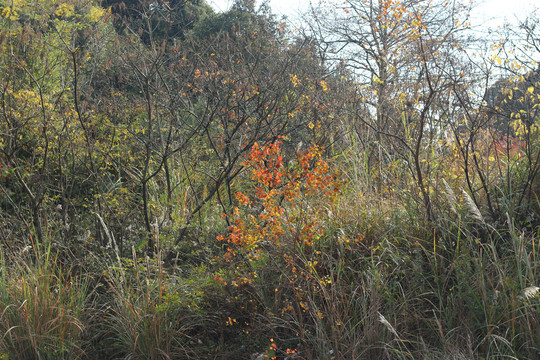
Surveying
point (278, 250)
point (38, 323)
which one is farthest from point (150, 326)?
point (278, 250)

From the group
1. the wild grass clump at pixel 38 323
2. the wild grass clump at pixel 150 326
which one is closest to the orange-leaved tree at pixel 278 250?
the wild grass clump at pixel 150 326

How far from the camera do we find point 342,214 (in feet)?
12.9

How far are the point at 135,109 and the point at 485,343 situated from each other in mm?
6046

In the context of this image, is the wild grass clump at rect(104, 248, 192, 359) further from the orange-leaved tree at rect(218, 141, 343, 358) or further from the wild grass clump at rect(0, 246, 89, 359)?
the orange-leaved tree at rect(218, 141, 343, 358)

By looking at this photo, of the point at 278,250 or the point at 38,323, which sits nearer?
the point at 38,323

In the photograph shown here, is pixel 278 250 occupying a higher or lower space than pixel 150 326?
higher

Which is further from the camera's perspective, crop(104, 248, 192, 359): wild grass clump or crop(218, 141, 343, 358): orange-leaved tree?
crop(218, 141, 343, 358): orange-leaved tree

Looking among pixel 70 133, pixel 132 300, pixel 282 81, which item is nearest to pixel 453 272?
pixel 132 300

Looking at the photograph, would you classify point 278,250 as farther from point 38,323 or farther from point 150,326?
point 38,323

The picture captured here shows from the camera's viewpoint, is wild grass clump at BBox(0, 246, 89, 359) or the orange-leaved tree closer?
wild grass clump at BBox(0, 246, 89, 359)

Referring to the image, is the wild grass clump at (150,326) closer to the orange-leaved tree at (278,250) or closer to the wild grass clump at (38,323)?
the wild grass clump at (38,323)

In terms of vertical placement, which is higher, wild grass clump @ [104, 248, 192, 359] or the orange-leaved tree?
the orange-leaved tree

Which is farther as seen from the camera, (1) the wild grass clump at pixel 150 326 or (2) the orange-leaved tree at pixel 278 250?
(2) the orange-leaved tree at pixel 278 250

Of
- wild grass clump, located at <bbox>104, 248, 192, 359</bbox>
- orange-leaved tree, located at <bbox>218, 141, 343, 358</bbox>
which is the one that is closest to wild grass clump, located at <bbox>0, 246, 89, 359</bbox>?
wild grass clump, located at <bbox>104, 248, 192, 359</bbox>
